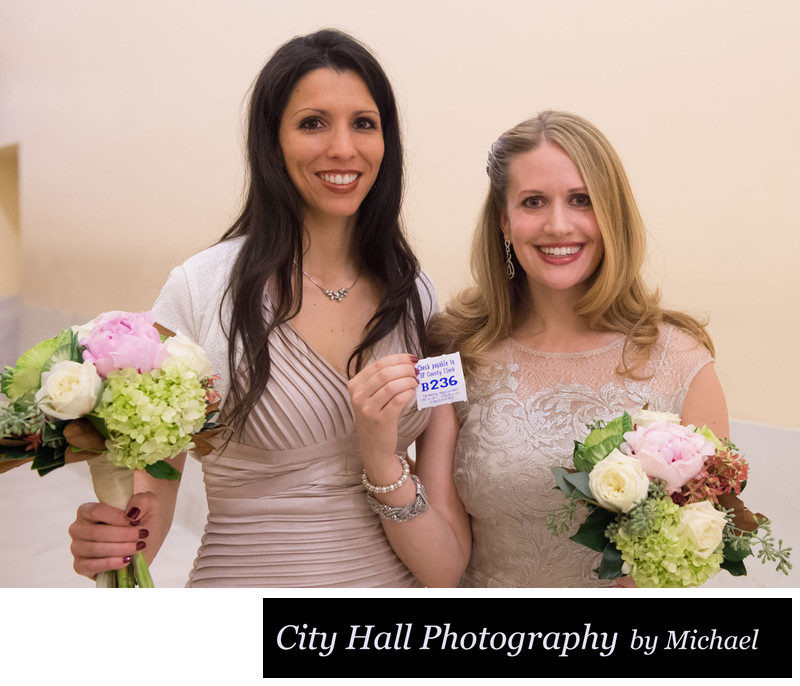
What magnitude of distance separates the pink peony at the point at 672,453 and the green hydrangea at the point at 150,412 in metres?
0.80

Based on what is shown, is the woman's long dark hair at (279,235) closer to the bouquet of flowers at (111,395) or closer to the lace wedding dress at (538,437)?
the lace wedding dress at (538,437)

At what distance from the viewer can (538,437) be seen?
206cm

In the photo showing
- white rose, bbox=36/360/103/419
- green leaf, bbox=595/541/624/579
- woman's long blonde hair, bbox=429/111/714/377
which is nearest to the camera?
white rose, bbox=36/360/103/419

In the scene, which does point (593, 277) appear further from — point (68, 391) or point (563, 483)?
point (68, 391)

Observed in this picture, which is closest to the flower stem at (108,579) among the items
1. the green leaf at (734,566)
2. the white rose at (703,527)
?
the white rose at (703,527)

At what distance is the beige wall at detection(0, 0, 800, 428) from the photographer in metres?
3.16

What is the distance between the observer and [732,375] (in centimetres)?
329

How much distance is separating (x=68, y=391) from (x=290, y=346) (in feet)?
2.17

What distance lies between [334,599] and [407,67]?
3085mm

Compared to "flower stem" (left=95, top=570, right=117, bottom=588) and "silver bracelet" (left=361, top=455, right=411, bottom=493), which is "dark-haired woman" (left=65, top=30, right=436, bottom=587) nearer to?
"silver bracelet" (left=361, top=455, right=411, bottom=493)

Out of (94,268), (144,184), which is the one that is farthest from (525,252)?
(94,268)

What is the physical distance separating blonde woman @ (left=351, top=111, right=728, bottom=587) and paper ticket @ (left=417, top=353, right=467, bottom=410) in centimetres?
23

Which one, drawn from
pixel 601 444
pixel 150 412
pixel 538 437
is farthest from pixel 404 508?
pixel 150 412

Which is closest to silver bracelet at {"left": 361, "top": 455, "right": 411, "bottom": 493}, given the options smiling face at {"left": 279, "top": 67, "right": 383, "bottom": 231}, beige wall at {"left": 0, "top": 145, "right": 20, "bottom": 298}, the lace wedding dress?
the lace wedding dress
